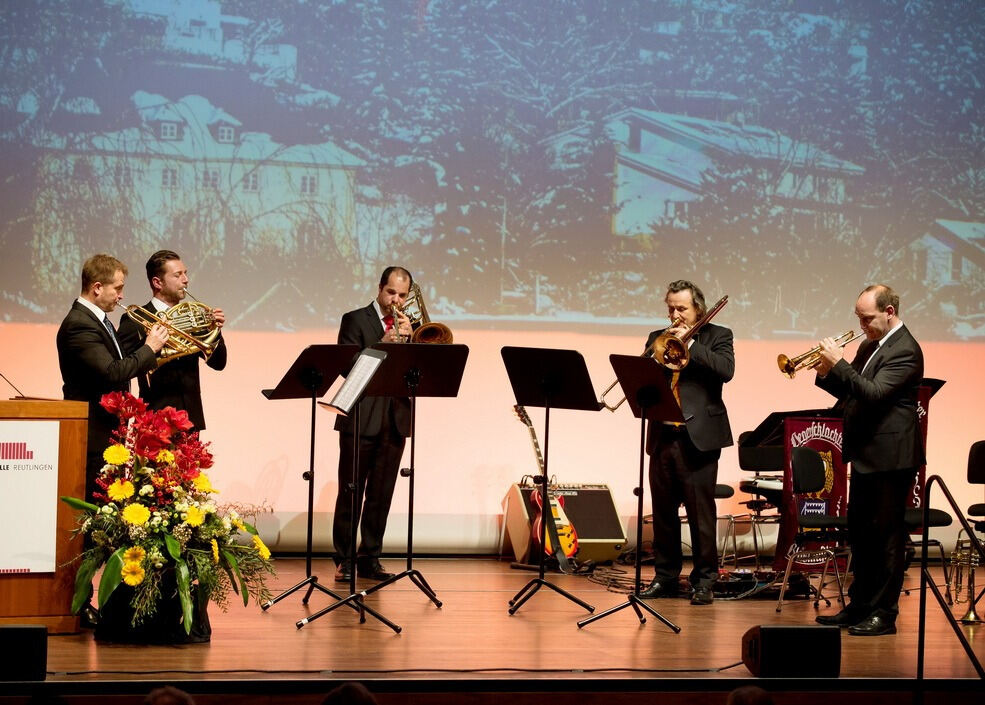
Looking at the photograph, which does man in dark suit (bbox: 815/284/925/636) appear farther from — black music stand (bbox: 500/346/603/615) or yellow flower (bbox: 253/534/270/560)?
yellow flower (bbox: 253/534/270/560)

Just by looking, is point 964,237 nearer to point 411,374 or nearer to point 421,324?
point 421,324

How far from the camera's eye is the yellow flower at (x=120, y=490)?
15.2 ft

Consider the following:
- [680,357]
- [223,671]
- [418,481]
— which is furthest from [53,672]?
[418,481]

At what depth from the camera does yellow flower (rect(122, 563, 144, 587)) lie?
14.9 feet

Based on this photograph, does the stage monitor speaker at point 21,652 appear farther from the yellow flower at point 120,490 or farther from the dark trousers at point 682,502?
the dark trousers at point 682,502

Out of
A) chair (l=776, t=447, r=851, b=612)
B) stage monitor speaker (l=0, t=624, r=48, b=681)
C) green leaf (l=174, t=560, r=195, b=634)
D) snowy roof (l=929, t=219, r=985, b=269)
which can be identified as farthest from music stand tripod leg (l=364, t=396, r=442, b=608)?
snowy roof (l=929, t=219, r=985, b=269)

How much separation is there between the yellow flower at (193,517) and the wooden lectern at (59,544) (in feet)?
1.77

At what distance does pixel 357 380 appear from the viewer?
488 cm

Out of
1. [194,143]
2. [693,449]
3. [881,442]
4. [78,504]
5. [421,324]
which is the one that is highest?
[194,143]

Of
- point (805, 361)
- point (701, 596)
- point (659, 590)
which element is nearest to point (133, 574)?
point (659, 590)

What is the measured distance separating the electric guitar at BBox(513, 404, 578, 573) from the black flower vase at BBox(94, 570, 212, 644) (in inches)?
118

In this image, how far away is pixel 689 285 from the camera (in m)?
5.98

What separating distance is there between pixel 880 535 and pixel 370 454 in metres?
2.89

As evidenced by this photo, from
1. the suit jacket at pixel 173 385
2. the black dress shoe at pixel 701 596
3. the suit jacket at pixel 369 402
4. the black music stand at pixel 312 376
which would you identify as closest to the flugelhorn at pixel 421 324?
the suit jacket at pixel 369 402
